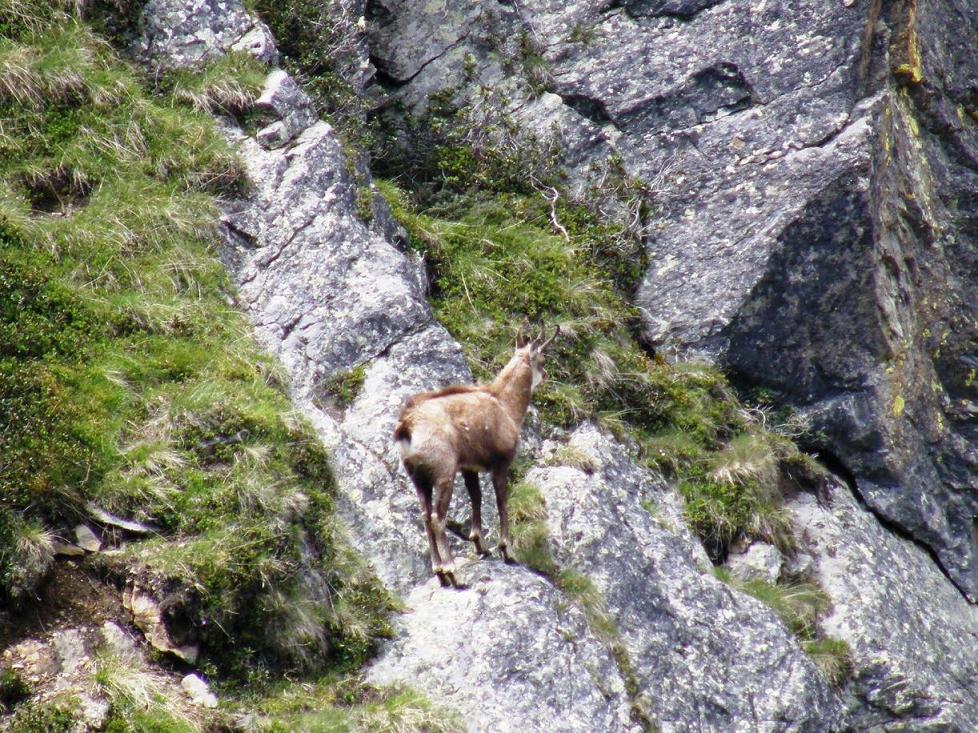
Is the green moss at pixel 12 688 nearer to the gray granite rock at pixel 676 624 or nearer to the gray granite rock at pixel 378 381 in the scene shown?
the gray granite rock at pixel 378 381

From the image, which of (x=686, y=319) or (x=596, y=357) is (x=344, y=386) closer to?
(x=596, y=357)

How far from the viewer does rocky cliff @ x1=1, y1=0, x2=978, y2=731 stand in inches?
329

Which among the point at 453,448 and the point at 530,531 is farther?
the point at 530,531

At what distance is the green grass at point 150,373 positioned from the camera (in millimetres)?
6938

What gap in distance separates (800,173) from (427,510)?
6.70 metres

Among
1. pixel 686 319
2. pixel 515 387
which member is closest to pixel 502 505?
pixel 515 387

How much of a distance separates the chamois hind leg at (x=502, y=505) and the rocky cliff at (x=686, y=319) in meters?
0.19

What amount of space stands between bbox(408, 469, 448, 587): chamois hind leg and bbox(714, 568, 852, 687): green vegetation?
3340 mm

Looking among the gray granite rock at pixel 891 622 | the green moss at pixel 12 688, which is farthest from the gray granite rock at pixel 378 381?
the gray granite rock at pixel 891 622

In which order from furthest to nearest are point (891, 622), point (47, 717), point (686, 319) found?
1. point (686, 319)
2. point (891, 622)
3. point (47, 717)

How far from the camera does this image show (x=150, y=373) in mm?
8312

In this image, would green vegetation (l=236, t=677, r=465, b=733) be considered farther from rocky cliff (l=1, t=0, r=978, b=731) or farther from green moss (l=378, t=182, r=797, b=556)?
green moss (l=378, t=182, r=797, b=556)

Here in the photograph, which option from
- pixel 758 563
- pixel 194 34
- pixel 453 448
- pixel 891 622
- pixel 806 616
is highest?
pixel 194 34

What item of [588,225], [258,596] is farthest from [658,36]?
[258,596]
